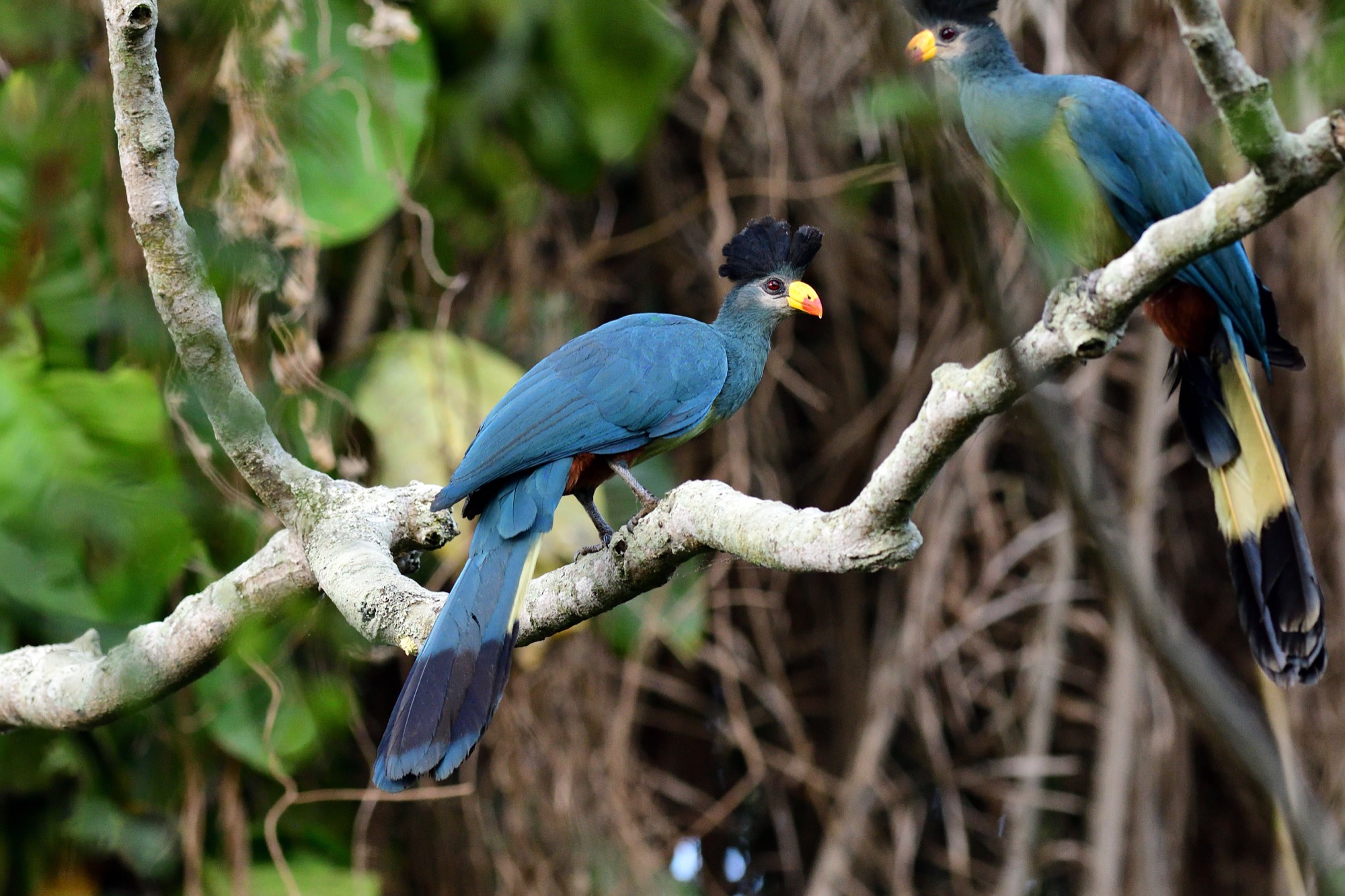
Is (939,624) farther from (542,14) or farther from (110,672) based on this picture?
(110,672)

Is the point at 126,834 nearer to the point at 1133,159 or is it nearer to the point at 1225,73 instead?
the point at 1133,159

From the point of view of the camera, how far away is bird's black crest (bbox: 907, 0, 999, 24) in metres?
2.76

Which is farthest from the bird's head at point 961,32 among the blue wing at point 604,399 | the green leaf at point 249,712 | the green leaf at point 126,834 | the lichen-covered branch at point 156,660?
the green leaf at point 126,834

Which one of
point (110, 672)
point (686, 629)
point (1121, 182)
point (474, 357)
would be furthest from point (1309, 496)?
point (110, 672)

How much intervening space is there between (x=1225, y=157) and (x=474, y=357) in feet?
8.32

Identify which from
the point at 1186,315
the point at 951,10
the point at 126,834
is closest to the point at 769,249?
the point at 951,10

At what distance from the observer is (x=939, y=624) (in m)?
4.12

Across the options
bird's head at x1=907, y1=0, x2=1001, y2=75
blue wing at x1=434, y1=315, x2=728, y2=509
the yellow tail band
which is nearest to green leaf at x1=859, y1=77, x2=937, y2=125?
blue wing at x1=434, y1=315, x2=728, y2=509

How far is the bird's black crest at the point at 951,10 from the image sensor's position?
9.07 feet

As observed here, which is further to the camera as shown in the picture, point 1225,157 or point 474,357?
point 474,357

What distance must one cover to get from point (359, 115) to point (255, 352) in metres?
0.74

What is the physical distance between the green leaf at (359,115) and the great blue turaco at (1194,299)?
1.41m

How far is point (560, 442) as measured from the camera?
2.23 metres

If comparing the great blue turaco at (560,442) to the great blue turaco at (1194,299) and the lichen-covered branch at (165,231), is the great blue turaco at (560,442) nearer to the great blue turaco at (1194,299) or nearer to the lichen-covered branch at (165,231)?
the lichen-covered branch at (165,231)
